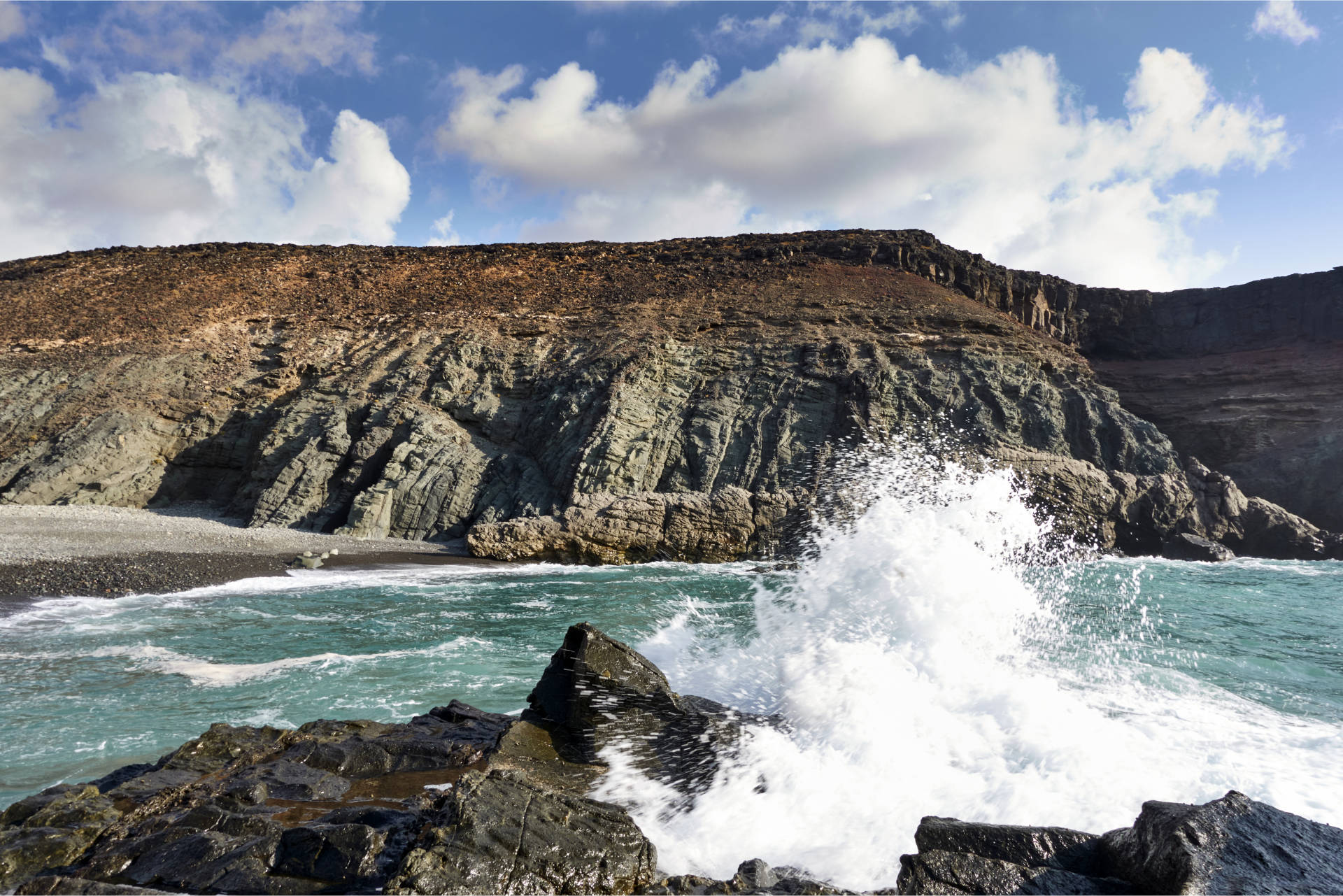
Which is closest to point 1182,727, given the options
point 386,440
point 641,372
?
point 641,372

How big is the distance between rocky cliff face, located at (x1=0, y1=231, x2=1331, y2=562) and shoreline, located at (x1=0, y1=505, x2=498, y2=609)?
4.36 ft

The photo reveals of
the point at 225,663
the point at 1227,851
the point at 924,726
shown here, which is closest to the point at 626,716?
the point at 924,726

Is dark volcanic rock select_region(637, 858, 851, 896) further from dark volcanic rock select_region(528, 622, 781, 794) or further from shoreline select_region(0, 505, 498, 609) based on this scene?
shoreline select_region(0, 505, 498, 609)

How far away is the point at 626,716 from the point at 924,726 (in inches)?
108

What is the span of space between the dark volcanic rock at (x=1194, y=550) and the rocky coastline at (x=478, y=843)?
23048 millimetres

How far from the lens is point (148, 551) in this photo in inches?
703

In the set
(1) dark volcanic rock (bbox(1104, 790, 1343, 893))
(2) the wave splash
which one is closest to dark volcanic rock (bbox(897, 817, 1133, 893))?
(1) dark volcanic rock (bbox(1104, 790, 1343, 893))

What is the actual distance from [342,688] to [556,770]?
420cm

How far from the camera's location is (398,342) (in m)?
30.3

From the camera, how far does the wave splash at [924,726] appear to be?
4992 millimetres

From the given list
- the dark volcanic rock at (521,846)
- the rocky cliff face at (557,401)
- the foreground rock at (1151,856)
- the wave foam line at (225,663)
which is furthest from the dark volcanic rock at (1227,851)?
the rocky cliff face at (557,401)

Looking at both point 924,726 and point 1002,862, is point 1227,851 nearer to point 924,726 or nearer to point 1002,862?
point 1002,862

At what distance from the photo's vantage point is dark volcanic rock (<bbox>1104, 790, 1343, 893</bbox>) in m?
3.29

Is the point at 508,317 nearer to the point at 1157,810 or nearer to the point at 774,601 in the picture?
the point at 774,601
